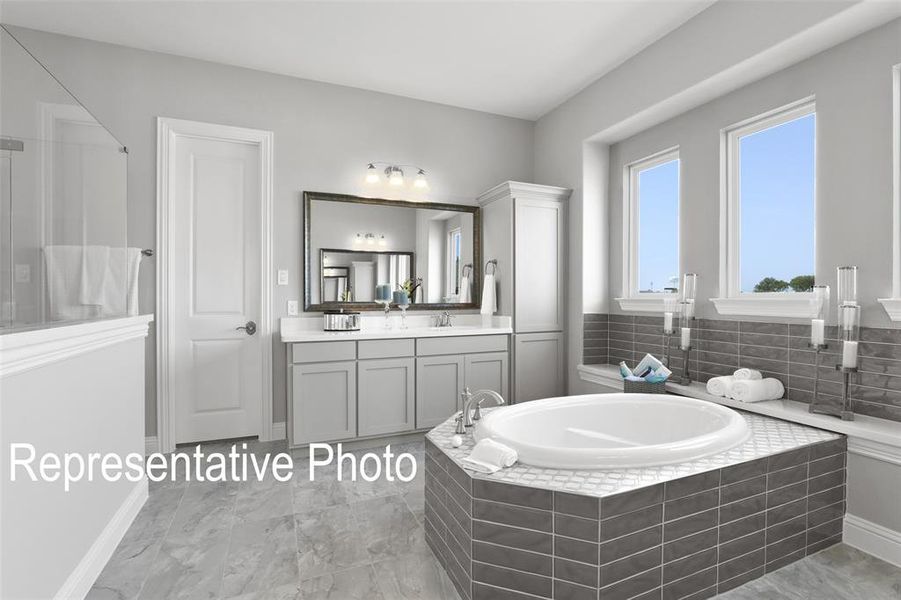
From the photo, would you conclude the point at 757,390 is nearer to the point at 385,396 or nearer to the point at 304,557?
the point at 385,396

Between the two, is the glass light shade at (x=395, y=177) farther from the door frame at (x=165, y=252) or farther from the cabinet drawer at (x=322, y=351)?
the cabinet drawer at (x=322, y=351)

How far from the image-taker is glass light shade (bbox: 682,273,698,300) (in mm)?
2973

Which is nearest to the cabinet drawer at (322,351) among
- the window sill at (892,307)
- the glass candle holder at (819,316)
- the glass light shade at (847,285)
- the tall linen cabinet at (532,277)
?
the tall linen cabinet at (532,277)

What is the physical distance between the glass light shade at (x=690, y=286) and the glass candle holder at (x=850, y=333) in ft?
2.95

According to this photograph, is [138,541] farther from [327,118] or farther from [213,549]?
[327,118]

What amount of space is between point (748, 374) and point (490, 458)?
1.76 m

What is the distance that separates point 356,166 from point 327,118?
0.42 m

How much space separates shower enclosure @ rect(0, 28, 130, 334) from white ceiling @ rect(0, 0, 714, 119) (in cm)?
101

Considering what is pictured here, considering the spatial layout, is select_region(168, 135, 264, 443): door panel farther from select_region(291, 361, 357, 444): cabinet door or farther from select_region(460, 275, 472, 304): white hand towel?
select_region(460, 275, 472, 304): white hand towel

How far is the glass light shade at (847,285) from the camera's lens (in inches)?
82.7

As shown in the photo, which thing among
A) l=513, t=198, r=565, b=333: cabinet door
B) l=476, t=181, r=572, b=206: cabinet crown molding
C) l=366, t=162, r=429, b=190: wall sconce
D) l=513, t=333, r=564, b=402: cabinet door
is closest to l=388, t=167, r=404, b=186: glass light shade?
l=366, t=162, r=429, b=190: wall sconce

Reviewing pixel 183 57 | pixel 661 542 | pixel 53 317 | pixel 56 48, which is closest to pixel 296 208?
pixel 183 57

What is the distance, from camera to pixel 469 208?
13.5ft

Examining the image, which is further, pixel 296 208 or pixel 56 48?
pixel 296 208
